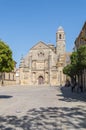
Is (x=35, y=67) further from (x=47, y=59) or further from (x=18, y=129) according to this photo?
(x=18, y=129)

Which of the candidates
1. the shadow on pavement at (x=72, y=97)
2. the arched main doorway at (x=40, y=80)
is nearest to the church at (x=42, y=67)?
the arched main doorway at (x=40, y=80)

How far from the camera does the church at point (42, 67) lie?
302 ft

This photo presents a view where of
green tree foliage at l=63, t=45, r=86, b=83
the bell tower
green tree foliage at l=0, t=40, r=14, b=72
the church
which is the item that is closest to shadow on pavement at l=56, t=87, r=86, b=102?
green tree foliage at l=63, t=45, r=86, b=83

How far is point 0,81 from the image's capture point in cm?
8412

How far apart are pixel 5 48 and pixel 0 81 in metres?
58.6

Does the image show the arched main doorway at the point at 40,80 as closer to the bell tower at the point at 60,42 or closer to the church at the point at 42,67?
the church at the point at 42,67

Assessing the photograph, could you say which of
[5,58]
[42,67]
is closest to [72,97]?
[5,58]

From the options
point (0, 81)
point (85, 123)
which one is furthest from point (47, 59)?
point (85, 123)

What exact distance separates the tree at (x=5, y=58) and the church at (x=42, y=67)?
64130 millimetres

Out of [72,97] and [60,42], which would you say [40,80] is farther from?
[72,97]

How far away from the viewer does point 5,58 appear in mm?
25984

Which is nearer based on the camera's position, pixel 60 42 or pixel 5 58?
pixel 5 58

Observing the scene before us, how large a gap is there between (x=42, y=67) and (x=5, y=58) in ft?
225

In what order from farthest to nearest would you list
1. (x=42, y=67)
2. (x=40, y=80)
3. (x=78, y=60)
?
(x=40, y=80), (x=42, y=67), (x=78, y=60)
